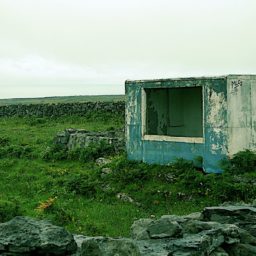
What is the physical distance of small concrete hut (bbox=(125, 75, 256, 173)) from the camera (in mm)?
12414

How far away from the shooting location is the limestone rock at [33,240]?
5.52 m

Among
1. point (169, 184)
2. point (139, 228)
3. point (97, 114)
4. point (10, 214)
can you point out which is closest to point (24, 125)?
point (97, 114)

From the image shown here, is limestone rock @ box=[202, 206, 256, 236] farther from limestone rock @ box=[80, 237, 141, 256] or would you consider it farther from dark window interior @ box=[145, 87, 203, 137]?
dark window interior @ box=[145, 87, 203, 137]

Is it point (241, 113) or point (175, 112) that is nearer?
point (241, 113)

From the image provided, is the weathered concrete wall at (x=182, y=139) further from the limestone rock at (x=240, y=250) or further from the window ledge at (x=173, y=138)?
the limestone rock at (x=240, y=250)

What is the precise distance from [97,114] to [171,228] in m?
21.9

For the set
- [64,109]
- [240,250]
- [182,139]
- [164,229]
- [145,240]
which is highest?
[64,109]

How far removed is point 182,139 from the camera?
13.3 meters

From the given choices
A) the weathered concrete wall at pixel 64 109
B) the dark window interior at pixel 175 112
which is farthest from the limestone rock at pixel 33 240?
the weathered concrete wall at pixel 64 109

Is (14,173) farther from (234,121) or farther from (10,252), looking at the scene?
(10,252)

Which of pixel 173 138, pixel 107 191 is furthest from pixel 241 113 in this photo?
pixel 107 191

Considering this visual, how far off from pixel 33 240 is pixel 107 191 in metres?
7.00

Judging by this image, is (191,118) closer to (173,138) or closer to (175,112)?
(175,112)

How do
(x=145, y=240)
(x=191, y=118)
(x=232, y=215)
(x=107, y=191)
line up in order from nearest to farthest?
(x=145, y=240) → (x=232, y=215) → (x=107, y=191) → (x=191, y=118)
